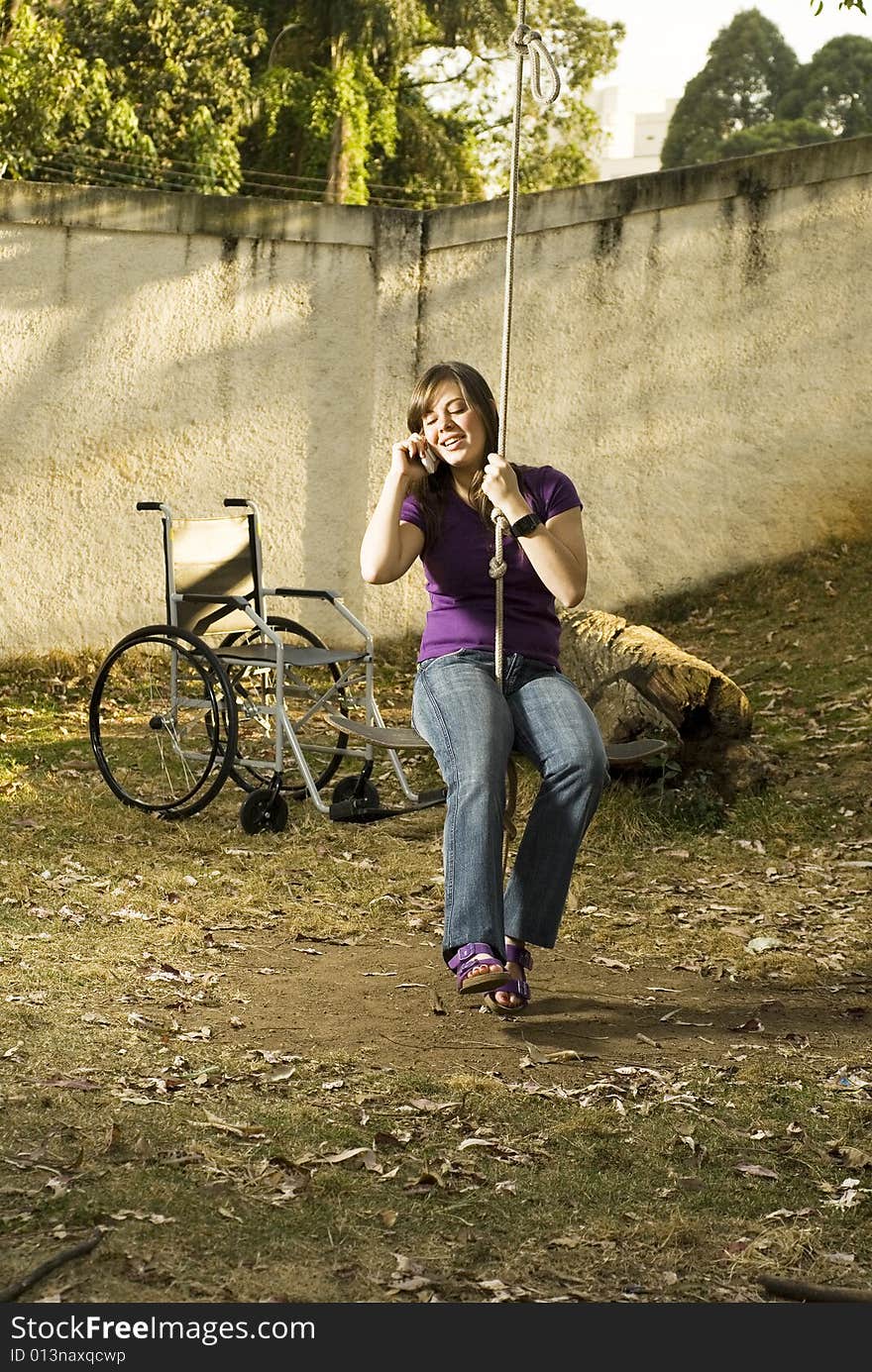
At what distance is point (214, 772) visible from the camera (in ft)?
22.0

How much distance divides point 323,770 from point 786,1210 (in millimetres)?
4015

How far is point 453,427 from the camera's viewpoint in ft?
13.5

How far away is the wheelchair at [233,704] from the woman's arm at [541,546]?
1561 millimetres

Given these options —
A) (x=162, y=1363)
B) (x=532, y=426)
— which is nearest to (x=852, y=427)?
(x=532, y=426)

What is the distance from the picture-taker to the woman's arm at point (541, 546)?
3910 millimetres

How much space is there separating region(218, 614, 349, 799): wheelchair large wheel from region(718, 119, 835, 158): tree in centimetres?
2667

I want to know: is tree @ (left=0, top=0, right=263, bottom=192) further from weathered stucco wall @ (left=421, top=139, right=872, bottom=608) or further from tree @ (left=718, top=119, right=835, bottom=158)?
tree @ (left=718, top=119, right=835, bottom=158)

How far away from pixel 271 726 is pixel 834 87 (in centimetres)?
3289

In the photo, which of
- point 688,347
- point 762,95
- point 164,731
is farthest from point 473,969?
point 762,95

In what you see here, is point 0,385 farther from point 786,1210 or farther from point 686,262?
point 786,1210

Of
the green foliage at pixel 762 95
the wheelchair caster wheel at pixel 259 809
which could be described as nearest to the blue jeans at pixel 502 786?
the wheelchair caster wheel at pixel 259 809

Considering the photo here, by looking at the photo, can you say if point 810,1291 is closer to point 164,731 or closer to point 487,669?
point 487,669

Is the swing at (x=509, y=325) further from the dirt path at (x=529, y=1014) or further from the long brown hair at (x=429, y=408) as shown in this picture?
the dirt path at (x=529, y=1014)

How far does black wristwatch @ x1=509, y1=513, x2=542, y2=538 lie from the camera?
3912mm
